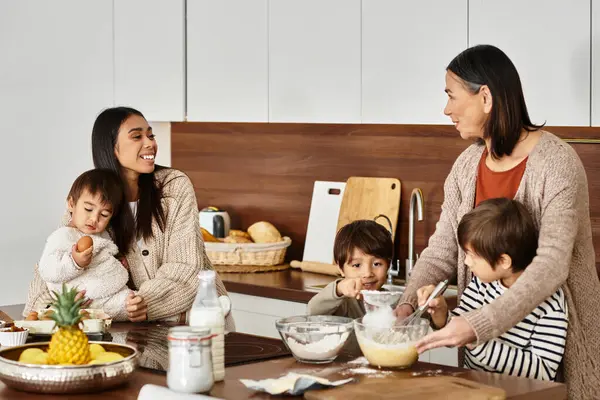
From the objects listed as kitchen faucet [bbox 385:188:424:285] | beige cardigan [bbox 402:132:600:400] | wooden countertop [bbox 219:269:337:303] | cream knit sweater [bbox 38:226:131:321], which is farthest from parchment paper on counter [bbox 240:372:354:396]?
kitchen faucet [bbox 385:188:424:285]

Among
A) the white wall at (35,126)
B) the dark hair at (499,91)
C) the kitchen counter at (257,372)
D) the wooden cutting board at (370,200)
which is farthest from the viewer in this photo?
the white wall at (35,126)

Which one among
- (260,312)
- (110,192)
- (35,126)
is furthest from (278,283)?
(35,126)

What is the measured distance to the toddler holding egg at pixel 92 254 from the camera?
9.57ft

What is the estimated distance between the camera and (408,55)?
3855 mm

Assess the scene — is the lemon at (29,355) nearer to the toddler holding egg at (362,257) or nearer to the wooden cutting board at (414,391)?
the wooden cutting board at (414,391)

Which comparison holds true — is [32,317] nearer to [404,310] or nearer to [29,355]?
[29,355]

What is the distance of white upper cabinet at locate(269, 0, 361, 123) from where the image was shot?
4078 mm

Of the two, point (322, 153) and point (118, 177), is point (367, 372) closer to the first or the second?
point (118, 177)

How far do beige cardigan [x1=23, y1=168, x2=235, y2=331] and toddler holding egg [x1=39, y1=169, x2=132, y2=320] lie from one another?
0.27 ft

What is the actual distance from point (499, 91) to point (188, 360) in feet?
3.72

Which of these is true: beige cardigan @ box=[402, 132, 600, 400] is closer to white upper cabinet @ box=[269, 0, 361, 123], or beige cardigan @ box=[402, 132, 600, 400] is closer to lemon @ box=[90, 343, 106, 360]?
lemon @ box=[90, 343, 106, 360]

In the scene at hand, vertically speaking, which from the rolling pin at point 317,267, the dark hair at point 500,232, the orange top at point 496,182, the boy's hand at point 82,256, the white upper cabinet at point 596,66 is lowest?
the rolling pin at point 317,267

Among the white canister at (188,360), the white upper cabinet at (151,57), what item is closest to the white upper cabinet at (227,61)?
the white upper cabinet at (151,57)

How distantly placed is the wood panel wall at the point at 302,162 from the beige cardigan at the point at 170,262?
1.30m
